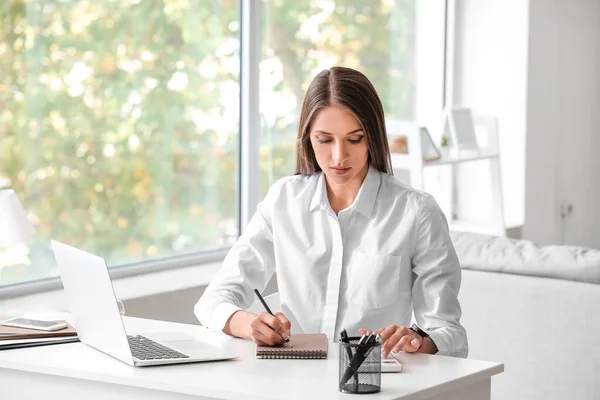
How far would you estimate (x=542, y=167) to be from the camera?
6.26 metres

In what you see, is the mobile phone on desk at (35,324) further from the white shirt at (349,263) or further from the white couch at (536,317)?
the white couch at (536,317)

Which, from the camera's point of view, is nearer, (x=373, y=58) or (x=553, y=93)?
(x=373, y=58)

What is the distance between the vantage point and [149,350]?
2076 millimetres

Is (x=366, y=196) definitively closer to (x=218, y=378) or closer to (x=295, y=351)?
(x=295, y=351)

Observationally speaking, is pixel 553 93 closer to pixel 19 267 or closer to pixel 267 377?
pixel 19 267

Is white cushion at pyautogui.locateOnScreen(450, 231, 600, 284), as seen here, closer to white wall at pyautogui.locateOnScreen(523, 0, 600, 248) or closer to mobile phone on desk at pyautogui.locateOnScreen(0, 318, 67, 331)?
mobile phone on desk at pyautogui.locateOnScreen(0, 318, 67, 331)

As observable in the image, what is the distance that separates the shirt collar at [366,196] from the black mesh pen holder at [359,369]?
656 mm

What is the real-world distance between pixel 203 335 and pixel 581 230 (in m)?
5.22

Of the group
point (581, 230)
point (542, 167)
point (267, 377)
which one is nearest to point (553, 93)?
point (542, 167)

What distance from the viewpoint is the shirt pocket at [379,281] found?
239 centimetres

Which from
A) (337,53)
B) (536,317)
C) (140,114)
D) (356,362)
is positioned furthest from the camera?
(337,53)

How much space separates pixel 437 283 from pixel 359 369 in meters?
0.61

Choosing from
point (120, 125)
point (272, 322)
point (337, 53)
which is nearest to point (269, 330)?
point (272, 322)

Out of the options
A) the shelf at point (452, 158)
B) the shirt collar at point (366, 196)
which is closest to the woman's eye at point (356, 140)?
the shirt collar at point (366, 196)
